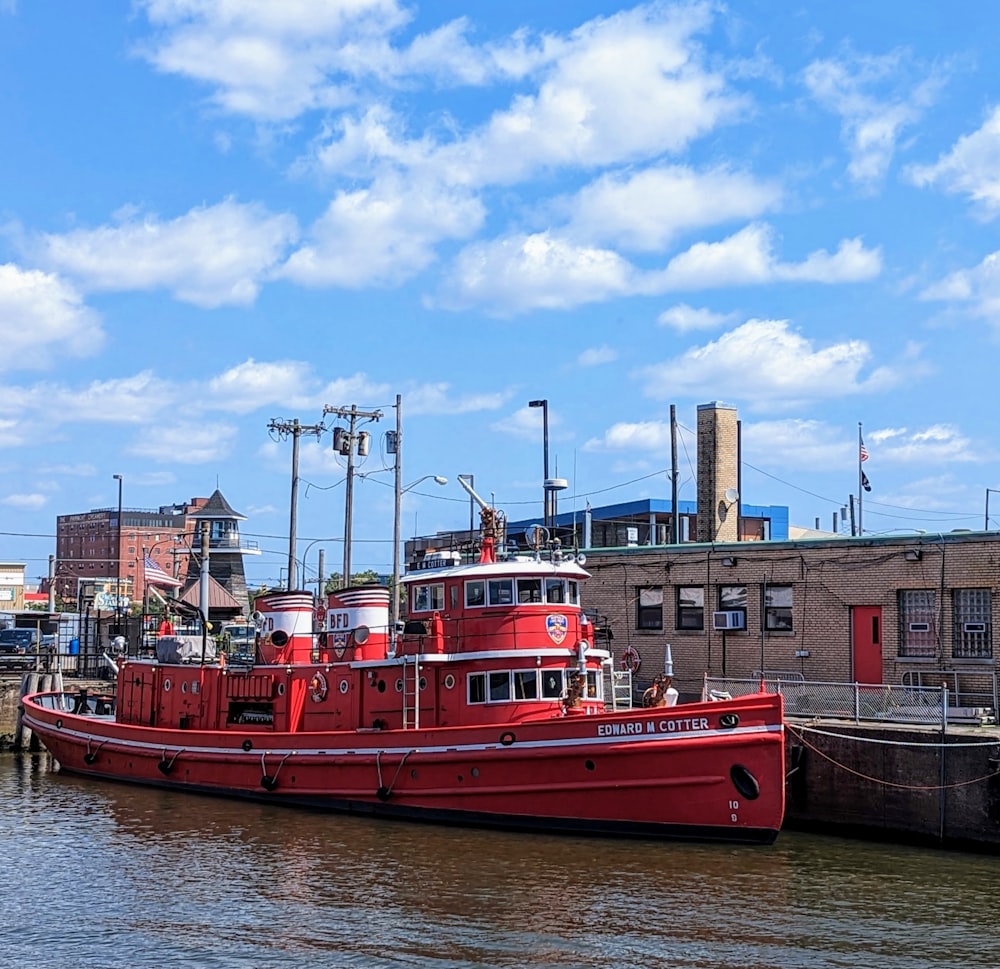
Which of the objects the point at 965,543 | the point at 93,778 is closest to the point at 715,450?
the point at 965,543

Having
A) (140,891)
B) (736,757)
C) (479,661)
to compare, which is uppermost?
(479,661)

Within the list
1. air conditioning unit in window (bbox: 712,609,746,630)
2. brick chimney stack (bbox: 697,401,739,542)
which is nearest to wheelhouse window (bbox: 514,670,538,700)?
air conditioning unit in window (bbox: 712,609,746,630)

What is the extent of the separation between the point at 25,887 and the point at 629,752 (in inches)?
420

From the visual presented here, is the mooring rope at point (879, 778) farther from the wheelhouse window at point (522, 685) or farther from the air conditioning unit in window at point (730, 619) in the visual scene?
the air conditioning unit in window at point (730, 619)

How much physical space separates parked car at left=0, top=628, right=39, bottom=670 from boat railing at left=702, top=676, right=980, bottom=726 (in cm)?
2674

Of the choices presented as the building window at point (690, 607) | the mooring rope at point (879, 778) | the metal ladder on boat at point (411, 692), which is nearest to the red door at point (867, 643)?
the building window at point (690, 607)

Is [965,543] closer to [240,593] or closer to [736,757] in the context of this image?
[736,757]

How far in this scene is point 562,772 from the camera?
79.0 ft

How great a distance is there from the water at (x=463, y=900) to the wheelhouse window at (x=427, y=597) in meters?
4.77

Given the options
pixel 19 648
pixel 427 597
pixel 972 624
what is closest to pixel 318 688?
pixel 427 597

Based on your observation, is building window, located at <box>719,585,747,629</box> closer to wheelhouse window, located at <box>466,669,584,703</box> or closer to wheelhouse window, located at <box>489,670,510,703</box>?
wheelhouse window, located at <box>466,669,584,703</box>

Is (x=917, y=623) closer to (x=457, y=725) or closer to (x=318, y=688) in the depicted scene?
(x=457, y=725)

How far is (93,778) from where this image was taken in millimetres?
33312

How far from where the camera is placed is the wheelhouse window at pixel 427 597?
27234 millimetres
